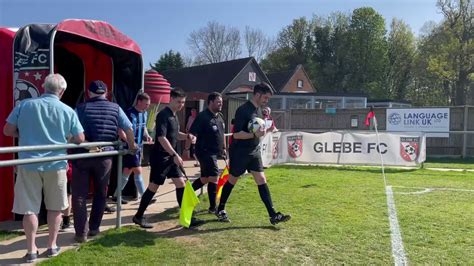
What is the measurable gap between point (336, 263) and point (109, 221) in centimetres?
330

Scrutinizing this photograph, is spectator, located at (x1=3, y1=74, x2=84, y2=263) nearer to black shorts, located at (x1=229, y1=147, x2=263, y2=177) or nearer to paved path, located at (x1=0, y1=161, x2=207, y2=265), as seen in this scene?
paved path, located at (x1=0, y1=161, x2=207, y2=265)

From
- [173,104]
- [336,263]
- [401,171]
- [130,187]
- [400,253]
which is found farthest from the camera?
[401,171]

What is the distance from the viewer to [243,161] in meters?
5.98

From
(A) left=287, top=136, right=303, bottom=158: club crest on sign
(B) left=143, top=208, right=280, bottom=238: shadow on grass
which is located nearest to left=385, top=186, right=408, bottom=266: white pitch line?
(B) left=143, top=208, right=280, bottom=238: shadow on grass

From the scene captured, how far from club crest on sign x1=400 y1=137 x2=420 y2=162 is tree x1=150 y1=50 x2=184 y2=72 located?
4168 cm

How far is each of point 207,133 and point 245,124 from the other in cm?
69

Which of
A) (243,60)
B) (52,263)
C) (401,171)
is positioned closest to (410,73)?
(243,60)

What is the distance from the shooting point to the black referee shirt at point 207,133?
20.7 ft

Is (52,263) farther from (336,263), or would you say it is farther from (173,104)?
(336,263)

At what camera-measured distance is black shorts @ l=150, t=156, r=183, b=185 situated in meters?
5.74

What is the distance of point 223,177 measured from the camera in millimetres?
7184

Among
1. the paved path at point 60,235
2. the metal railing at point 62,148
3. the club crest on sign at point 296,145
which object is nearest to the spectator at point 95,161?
the metal railing at point 62,148

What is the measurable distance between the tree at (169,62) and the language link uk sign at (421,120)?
37.0m

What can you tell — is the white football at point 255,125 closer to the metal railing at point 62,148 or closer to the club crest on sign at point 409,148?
the metal railing at point 62,148
